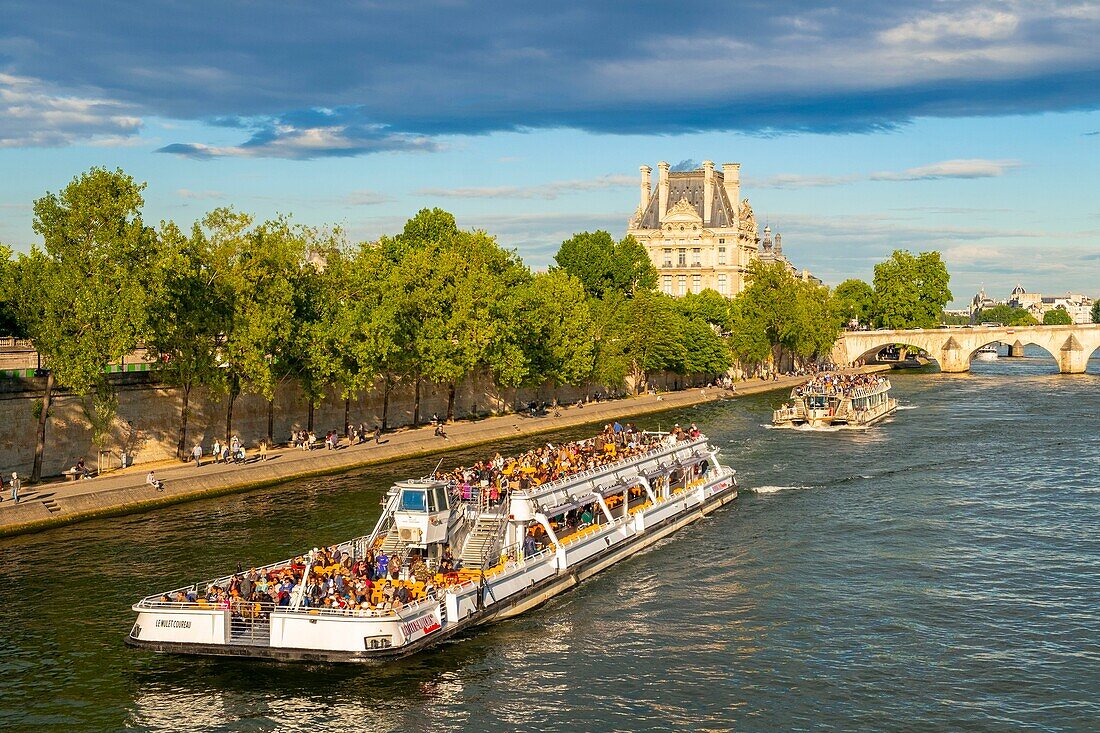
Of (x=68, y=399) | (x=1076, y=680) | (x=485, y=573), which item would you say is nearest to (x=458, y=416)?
(x=68, y=399)

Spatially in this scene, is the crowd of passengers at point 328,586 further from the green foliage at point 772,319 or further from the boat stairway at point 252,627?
the green foliage at point 772,319

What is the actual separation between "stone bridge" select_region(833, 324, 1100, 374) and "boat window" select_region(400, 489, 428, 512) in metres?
155

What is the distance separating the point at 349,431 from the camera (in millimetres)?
88375

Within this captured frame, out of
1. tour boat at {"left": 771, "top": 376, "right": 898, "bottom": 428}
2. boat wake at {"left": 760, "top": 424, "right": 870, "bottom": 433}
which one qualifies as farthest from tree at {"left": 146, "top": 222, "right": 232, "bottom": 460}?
tour boat at {"left": 771, "top": 376, "right": 898, "bottom": 428}

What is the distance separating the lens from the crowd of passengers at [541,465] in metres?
50.1

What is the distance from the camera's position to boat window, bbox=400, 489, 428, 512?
44.5 m

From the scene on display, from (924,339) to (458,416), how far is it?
108534 millimetres

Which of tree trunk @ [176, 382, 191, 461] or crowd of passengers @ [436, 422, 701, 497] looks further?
tree trunk @ [176, 382, 191, 461]

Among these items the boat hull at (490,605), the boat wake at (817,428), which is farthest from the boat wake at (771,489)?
the boat wake at (817,428)

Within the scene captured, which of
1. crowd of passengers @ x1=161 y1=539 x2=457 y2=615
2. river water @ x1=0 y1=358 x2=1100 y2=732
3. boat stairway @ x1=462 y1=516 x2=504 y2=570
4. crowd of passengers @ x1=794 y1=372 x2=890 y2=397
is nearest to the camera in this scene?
river water @ x1=0 y1=358 x2=1100 y2=732

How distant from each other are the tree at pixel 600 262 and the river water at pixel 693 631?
10180cm

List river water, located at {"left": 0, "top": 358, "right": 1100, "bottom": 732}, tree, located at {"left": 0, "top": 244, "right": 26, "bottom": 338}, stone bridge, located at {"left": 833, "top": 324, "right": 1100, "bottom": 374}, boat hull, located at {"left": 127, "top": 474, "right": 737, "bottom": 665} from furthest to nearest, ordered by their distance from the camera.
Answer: stone bridge, located at {"left": 833, "top": 324, "right": 1100, "bottom": 374} → tree, located at {"left": 0, "top": 244, "right": 26, "bottom": 338} → boat hull, located at {"left": 127, "top": 474, "right": 737, "bottom": 665} → river water, located at {"left": 0, "top": 358, "right": 1100, "bottom": 732}

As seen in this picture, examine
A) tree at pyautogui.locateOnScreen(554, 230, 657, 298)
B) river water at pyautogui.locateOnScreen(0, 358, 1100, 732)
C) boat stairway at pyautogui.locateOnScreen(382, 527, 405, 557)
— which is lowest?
river water at pyautogui.locateOnScreen(0, 358, 1100, 732)

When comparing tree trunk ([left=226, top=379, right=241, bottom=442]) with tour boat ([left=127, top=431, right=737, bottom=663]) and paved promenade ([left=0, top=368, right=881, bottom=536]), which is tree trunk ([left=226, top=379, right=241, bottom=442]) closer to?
paved promenade ([left=0, top=368, right=881, bottom=536])
